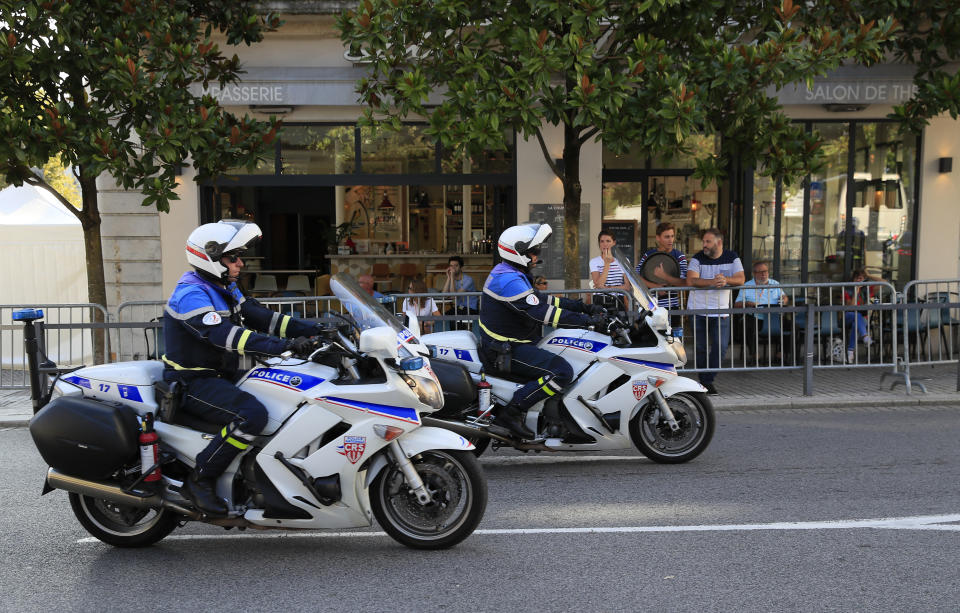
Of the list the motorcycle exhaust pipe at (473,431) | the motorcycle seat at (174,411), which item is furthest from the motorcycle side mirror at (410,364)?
the motorcycle exhaust pipe at (473,431)

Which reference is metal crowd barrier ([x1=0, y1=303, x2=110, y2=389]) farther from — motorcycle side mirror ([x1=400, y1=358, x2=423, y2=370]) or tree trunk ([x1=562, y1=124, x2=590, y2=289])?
motorcycle side mirror ([x1=400, y1=358, x2=423, y2=370])

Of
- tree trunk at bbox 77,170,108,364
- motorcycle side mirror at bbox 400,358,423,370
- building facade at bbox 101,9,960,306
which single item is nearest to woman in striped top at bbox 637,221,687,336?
building facade at bbox 101,9,960,306

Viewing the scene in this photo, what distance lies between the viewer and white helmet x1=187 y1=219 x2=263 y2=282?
4.81 meters

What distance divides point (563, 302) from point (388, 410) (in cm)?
272

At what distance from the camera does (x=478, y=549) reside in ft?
16.4

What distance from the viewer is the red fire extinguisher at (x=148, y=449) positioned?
4.71 meters

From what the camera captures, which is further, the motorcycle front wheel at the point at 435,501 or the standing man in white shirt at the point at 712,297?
the standing man in white shirt at the point at 712,297

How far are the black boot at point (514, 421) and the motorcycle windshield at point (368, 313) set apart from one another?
180 cm

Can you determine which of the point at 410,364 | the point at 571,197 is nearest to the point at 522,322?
the point at 410,364

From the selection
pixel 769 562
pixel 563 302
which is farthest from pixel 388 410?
pixel 563 302

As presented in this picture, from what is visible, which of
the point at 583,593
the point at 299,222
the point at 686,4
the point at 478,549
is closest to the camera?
the point at 583,593

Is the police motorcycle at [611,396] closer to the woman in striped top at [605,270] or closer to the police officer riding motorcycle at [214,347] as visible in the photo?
the police officer riding motorcycle at [214,347]

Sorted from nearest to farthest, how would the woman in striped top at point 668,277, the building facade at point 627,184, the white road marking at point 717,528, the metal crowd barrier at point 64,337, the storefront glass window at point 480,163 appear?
the white road marking at point 717,528
the metal crowd barrier at point 64,337
the woman in striped top at point 668,277
the building facade at point 627,184
the storefront glass window at point 480,163

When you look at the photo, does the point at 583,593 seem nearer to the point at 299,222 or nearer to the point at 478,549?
the point at 478,549
